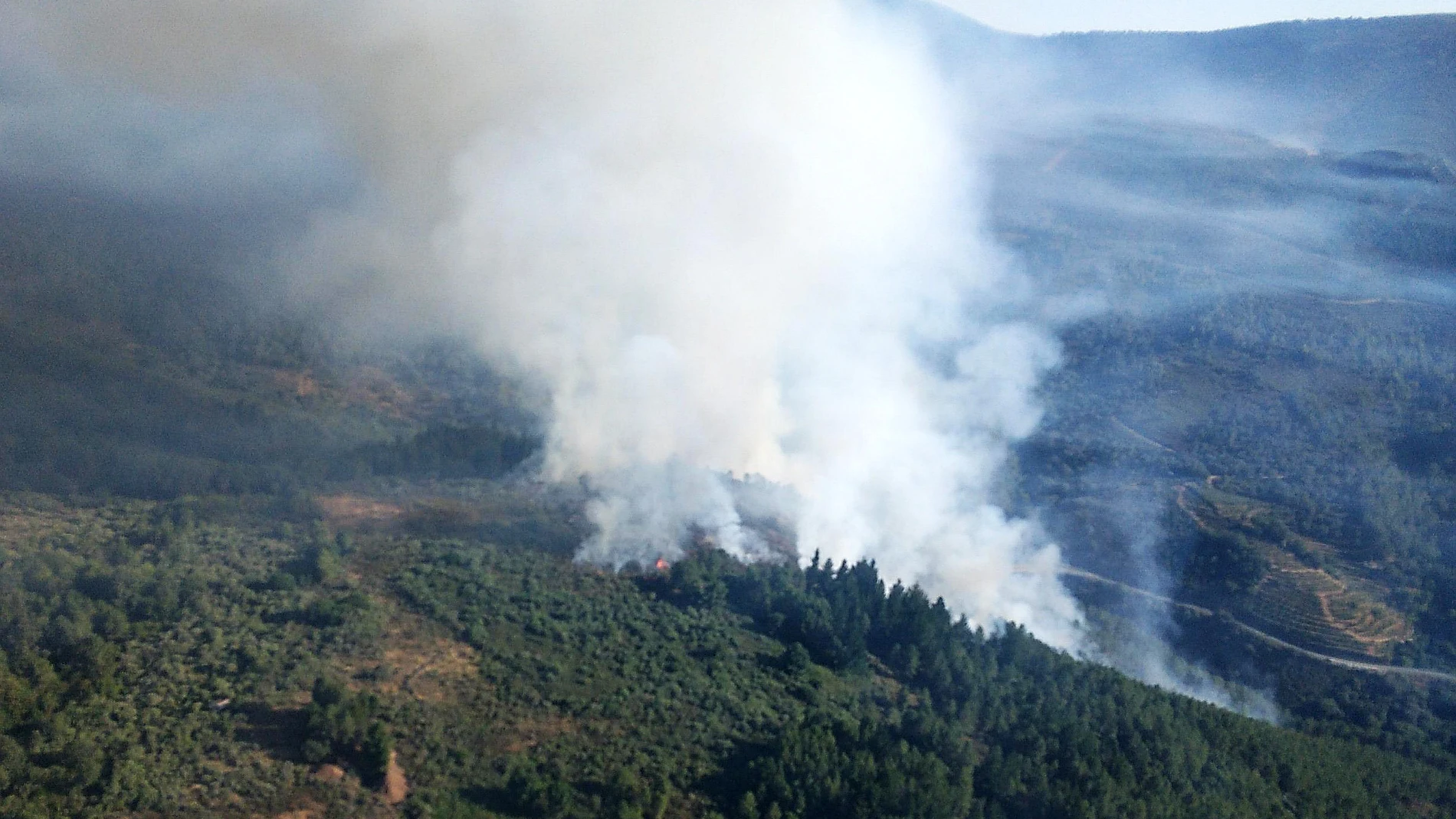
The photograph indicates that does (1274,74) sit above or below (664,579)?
above

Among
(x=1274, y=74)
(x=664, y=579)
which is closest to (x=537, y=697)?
(x=664, y=579)

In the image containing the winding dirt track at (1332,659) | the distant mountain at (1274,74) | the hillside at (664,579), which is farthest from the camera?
the distant mountain at (1274,74)

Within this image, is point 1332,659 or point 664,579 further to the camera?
point 1332,659

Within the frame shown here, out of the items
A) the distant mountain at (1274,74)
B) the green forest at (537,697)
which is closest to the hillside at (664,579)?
the green forest at (537,697)

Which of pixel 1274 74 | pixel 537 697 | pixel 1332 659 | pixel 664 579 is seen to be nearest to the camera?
pixel 537 697

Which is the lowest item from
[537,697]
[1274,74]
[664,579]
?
[537,697]

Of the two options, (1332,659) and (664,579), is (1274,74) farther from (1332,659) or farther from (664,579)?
(664,579)

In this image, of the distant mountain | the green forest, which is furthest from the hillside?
the distant mountain

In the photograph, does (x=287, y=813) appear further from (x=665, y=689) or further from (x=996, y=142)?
(x=996, y=142)

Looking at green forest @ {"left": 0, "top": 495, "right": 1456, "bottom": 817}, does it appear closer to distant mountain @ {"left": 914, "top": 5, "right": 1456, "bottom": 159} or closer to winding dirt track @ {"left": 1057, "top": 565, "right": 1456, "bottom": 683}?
winding dirt track @ {"left": 1057, "top": 565, "right": 1456, "bottom": 683}

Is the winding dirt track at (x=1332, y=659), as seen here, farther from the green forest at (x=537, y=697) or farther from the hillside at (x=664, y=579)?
the green forest at (x=537, y=697)

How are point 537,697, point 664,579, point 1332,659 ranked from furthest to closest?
point 1332,659
point 664,579
point 537,697
